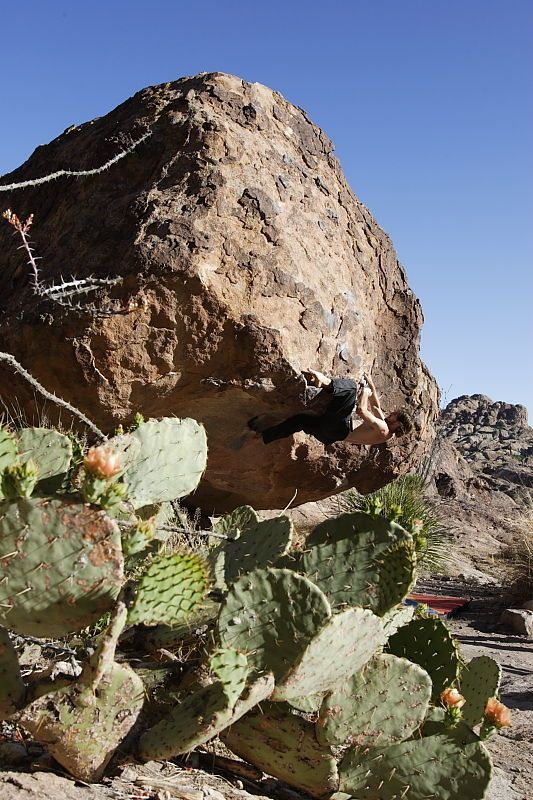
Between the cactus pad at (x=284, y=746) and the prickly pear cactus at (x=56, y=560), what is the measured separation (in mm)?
939

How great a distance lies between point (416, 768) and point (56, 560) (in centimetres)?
164

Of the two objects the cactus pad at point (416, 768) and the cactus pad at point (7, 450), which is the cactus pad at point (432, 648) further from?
the cactus pad at point (7, 450)

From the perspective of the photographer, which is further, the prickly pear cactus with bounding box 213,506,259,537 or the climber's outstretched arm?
the climber's outstretched arm

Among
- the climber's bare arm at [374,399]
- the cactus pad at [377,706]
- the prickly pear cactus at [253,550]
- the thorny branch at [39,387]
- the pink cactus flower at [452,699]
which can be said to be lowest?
the cactus pad at [377,706]

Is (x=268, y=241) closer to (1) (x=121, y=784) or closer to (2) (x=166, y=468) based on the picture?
(2) (x=166, y=468)

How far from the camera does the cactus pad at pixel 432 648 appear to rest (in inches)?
139

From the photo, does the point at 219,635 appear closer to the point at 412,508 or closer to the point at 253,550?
the point at 253,550

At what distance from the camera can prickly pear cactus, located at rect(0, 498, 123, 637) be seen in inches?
88.7

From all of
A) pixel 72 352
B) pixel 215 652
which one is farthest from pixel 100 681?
pixel 72 352

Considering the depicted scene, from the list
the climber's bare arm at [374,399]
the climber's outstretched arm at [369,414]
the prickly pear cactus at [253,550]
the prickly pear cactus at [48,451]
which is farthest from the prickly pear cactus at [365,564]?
the climber's bare arm at [374,399]

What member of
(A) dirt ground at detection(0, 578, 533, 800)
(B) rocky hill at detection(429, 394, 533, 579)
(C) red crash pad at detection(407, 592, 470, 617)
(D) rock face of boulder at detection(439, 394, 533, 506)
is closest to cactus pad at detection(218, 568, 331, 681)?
(A) dirt ground at detection(0, 578, 533, 800)

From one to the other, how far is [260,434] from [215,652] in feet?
11.0

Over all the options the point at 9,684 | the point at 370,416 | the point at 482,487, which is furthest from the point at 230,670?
the point at 482,487

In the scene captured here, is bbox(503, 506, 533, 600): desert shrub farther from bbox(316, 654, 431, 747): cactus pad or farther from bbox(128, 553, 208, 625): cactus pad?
bbox(128, 553, 208, 625): cactus pad
